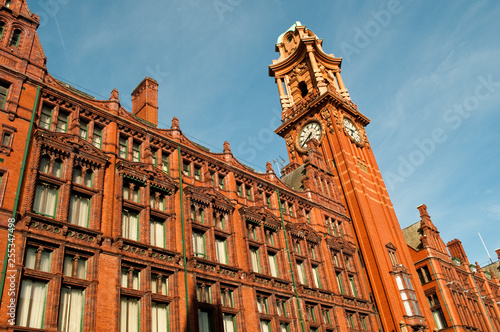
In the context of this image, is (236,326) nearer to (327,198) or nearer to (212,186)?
(212,186)

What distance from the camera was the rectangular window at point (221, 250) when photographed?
1244 inches

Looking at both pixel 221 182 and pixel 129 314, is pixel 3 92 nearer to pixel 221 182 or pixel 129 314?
pixel 129 314

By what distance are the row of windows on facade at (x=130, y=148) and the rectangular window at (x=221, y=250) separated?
15.5 ft

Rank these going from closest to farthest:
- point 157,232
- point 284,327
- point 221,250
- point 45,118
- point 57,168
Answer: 1. point 57,168
2. point 45,118
3. point 157,232
4. point 221,250
5. point 284,327

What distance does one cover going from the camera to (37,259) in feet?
72.9

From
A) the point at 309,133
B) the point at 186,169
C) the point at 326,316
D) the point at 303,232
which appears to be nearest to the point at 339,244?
the point at 303,232

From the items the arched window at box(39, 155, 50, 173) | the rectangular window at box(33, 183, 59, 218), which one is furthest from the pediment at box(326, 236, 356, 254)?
the arched window at box(39, 155, 50, 173)

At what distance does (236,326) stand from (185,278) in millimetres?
4683

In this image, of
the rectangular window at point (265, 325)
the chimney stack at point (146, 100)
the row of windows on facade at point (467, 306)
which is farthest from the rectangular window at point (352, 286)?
the chimney stack at point (146, 100)

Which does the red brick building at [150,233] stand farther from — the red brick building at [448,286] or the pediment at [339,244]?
the red brick building at [448,286]

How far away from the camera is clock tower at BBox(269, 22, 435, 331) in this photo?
148 ft

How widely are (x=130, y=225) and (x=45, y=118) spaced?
8.02 m

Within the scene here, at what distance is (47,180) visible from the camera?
24828mm

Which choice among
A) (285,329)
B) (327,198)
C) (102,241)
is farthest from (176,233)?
(327,198)
